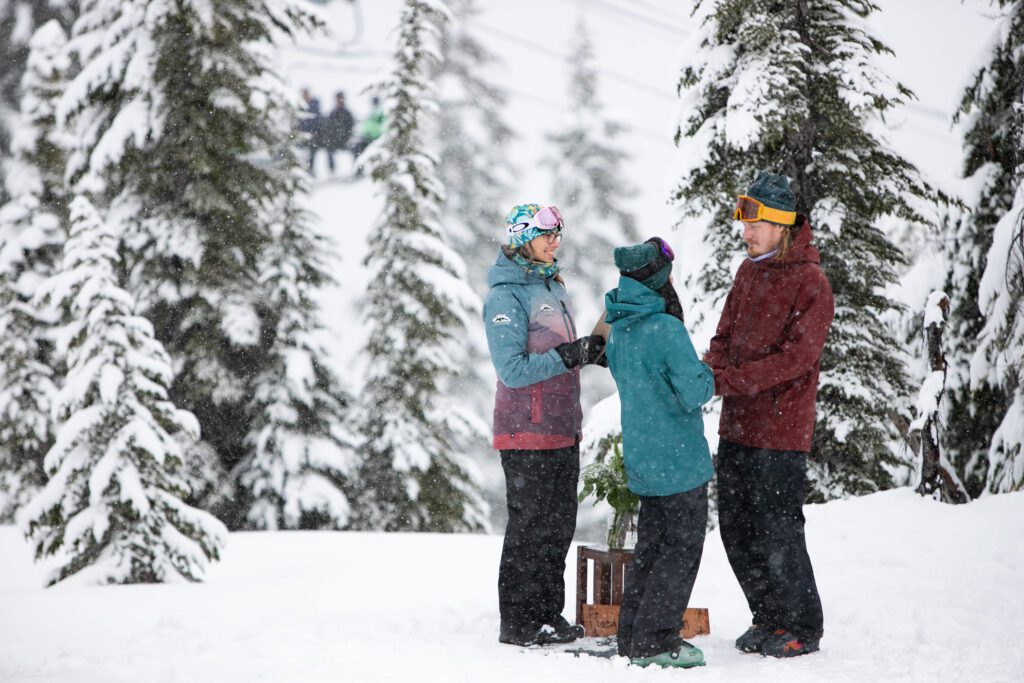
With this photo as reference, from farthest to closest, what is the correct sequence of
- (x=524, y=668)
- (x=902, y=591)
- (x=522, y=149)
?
(x=522, y=149)
(x=902, y=591)
(x=524, y=668)

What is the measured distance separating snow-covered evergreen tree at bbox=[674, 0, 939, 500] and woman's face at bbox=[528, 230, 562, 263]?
349 centimetres

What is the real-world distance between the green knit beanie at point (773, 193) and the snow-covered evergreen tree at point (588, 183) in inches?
844

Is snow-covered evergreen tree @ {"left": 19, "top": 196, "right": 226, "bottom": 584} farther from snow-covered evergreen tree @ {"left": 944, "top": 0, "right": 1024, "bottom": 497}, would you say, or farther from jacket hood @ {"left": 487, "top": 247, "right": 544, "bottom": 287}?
snow-covered evergreen tree @ {"left": 944, "top": 0, "right": 1024, "bottom": 497}

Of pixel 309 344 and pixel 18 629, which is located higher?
pixel 309 344

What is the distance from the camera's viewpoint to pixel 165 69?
13.8 meters

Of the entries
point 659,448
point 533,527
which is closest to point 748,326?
point 659,448

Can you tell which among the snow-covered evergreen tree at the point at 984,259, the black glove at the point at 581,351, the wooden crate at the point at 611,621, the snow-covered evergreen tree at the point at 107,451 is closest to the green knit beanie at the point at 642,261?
the black glove at the point at 581,351

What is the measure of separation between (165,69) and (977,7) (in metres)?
11.5

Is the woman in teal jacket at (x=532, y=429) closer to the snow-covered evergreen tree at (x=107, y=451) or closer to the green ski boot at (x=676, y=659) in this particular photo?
the green ski boot at (x=676, y=659)

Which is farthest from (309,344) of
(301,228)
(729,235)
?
(729,235)

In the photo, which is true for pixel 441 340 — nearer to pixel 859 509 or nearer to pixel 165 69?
pixel 165 69

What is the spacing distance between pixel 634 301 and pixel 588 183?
23.2 meters

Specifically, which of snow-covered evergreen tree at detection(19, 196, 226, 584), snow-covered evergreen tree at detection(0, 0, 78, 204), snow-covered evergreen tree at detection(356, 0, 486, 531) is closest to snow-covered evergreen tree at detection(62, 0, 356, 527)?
snow-covered evergreen tree at detection(356, 0, 486, 531)

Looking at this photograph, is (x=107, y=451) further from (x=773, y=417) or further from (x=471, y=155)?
(x=471, y=155)
